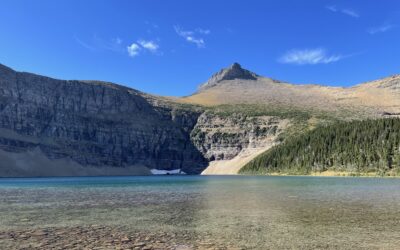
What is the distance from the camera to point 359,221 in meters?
31.9

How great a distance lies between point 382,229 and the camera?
2812cm

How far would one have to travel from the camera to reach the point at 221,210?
41.8 meters

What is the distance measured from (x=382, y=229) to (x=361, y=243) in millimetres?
5395

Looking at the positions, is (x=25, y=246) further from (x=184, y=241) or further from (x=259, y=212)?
(x=259, y=212)

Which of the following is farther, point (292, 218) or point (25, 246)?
point (292, 218)

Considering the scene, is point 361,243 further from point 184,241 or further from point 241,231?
Answer: point 184,241

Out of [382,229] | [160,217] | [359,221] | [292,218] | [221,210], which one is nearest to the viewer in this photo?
[382,229]

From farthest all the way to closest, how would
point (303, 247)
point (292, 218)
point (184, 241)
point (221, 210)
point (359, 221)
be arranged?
point (221, 210), point (292, 218), point (359, 221), point (184, 241), point (303, 247)

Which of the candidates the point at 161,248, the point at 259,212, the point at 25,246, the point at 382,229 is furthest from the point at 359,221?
the point at 25,246

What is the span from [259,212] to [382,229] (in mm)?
13138

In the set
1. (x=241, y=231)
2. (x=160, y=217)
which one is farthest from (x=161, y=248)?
(x=160, y=217)

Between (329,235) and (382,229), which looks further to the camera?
(382,229)

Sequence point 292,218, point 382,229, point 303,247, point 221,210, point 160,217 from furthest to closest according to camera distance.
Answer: point 221,210
point 160,217
point 292,218
point 382,229
point 303,247

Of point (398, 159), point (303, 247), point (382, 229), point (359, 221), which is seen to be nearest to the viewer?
point (303, 247)
